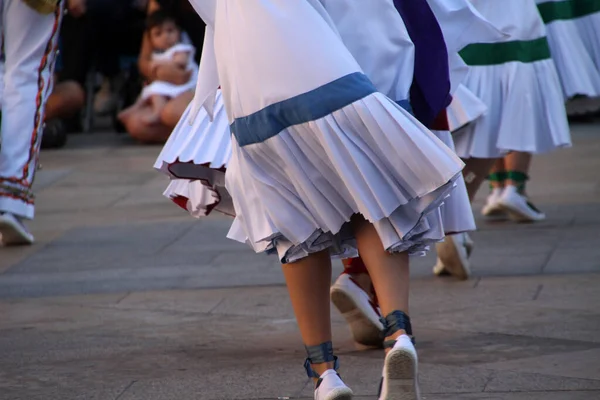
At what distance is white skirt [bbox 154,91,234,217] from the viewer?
459cm

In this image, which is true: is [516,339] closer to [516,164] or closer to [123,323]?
[123,323]

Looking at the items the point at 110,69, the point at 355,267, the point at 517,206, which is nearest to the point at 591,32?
the point at 517,206

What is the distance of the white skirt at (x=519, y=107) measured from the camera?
21.6 feet

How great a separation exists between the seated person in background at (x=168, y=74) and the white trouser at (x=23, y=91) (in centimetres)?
367

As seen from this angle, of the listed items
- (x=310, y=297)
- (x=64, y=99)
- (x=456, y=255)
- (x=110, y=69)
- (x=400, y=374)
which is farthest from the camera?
(x=110, y=69)

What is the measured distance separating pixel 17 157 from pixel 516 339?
350cm

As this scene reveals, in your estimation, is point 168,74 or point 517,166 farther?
point 168,74

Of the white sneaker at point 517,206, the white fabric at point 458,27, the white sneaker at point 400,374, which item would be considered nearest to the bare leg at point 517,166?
the white sneaker at point 517,206

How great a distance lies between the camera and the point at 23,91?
724cm

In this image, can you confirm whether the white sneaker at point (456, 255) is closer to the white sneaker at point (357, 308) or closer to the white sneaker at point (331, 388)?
the white sneaker at point (357, 308)

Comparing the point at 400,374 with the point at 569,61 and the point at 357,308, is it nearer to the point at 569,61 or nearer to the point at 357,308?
the point at 357,308

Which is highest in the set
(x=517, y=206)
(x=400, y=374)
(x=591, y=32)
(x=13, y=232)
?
(x=400, y=374)

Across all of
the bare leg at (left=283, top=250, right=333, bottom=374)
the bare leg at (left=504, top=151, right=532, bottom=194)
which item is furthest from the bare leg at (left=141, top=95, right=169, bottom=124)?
the bare leg at (left=283, top=250, right=333, bottom=374)

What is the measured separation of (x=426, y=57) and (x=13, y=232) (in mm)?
3775
